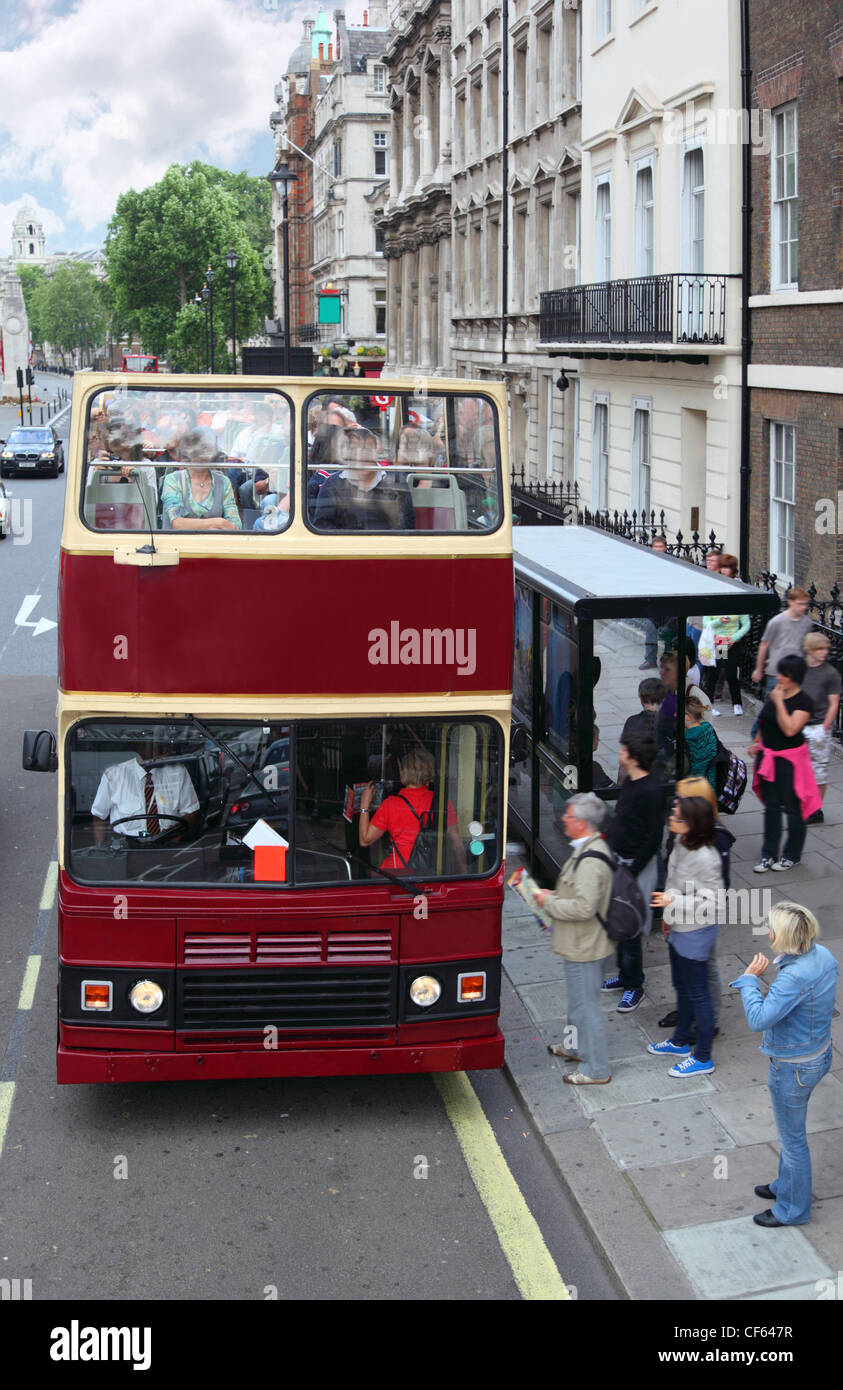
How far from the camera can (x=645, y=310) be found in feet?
71.4

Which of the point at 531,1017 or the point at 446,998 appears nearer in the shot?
the point at 446,998

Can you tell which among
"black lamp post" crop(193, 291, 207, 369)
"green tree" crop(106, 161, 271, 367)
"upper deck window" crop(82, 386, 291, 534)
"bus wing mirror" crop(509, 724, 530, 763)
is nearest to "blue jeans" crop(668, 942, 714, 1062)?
"upper deck window" crop(82, 386, 291, 534)

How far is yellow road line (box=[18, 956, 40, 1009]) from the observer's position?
9.20 m

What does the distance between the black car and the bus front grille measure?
45.0m

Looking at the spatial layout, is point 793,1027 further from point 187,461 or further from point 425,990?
point 187,461

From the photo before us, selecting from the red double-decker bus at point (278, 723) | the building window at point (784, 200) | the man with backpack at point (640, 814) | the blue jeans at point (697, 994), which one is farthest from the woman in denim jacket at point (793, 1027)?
the building window at point (784, 200)

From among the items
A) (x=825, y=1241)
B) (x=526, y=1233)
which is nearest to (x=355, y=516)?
(x=526, y=1233)

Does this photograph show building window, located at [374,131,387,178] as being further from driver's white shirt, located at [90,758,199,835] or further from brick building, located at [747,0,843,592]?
driver's white shirt, located at [90,758,199,835]

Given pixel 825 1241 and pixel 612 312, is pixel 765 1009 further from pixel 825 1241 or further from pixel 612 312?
pixel 612 312

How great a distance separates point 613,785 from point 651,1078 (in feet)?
9.57

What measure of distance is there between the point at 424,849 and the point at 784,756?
4233mm

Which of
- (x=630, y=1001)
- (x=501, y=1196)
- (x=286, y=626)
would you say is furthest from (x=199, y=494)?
(x=630, y=1001)

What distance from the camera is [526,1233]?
6.36m

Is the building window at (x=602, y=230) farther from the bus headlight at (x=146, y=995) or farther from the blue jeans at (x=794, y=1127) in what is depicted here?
the blue jeans at (x=794, y=1127)
